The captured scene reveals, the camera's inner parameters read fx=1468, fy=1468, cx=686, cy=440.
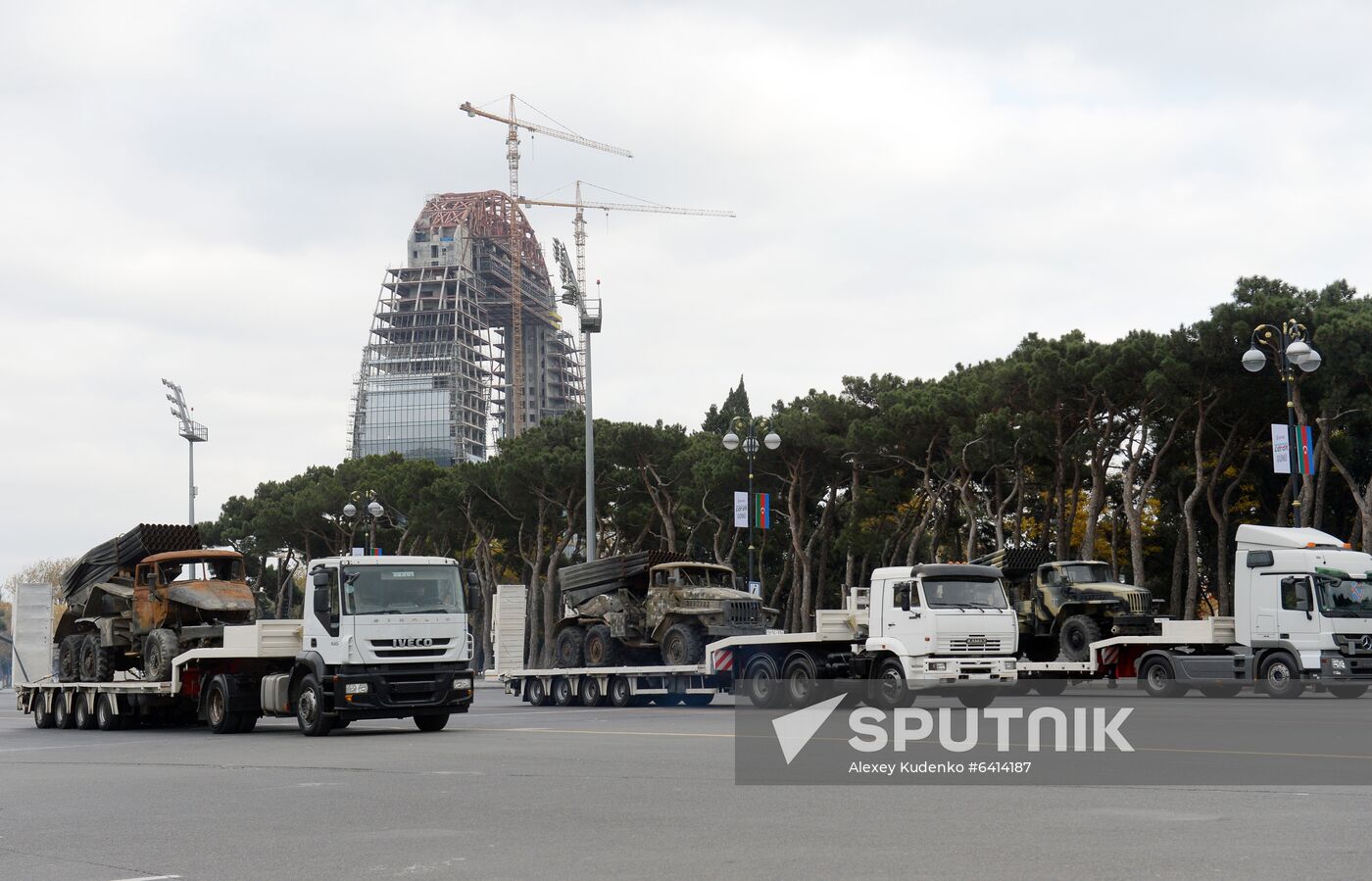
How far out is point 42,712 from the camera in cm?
3088

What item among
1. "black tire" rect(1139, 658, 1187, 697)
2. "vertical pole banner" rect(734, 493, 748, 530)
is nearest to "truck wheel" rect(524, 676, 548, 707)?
"black tire" rect(1139, 658, 1187, 697)

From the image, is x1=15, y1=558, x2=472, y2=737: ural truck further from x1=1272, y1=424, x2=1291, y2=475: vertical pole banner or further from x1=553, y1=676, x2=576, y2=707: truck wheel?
x1=1272, y1=424, x2=1291, y2=475: vertical pole banner

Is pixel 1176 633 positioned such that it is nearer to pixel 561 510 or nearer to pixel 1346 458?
pixel 1346 458

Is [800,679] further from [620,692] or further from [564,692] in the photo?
[564,692]

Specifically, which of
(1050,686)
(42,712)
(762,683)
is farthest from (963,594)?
(42,712)

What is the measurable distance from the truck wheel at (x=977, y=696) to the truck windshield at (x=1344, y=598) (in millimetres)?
7091

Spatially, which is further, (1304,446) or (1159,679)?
(1304,446)

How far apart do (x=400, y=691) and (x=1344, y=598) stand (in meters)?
18.0

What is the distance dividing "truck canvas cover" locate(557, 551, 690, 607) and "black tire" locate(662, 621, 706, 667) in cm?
183

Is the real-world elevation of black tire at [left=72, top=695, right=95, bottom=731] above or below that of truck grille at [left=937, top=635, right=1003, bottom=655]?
below

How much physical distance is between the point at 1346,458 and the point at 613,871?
42.8 metres

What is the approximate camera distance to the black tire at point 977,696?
25.7 metres

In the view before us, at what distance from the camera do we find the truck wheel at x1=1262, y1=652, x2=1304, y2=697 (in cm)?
2870

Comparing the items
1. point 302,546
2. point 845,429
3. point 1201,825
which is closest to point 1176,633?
point 1201,825
